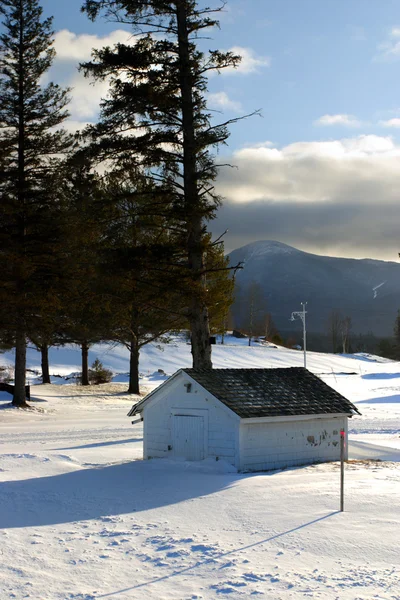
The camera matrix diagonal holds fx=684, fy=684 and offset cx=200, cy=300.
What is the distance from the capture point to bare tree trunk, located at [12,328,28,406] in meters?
29.9

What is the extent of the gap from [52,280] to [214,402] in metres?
14.5

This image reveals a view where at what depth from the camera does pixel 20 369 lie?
3005 cm

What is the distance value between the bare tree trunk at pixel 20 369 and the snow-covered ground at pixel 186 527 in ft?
28.5

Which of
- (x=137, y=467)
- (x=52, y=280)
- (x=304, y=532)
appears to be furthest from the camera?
(x=52, y=280)

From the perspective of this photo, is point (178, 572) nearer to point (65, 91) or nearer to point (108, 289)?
point (108, 289)

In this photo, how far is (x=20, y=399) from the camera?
30406 millimetres

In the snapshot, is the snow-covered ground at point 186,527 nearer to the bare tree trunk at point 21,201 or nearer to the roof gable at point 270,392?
the roof gable at point 270,392

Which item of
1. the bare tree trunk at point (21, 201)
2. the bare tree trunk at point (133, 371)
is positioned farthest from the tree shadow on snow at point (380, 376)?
the bare tree trunk at point (21, 201)

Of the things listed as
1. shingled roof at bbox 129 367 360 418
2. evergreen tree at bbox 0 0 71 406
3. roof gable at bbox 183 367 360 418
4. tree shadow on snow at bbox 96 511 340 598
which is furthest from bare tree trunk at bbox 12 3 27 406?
tree shadow on snow at bbox 96 511 340 598

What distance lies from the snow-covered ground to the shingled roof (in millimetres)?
1480

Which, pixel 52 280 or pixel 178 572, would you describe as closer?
pixel 178 572

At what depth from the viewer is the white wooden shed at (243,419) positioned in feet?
53.7

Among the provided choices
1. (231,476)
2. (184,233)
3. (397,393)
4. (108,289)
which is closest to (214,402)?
(231,476)

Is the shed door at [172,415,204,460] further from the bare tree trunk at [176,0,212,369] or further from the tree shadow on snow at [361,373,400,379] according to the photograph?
the tree shadow on snow at [361,373,400,379]
